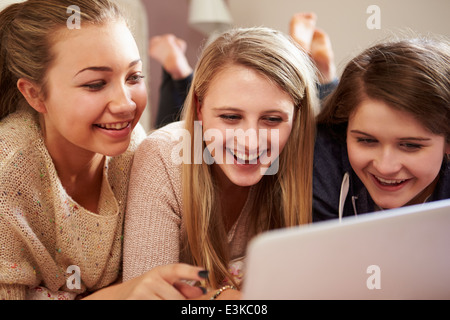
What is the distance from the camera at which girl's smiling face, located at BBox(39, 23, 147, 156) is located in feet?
Answer: 3.07

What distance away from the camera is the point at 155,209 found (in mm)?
1015

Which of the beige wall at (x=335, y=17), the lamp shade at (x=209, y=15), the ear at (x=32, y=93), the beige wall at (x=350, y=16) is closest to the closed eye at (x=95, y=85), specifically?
the ear at (x=32, y=93)

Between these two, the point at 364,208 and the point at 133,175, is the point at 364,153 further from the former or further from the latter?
the point at 133,175

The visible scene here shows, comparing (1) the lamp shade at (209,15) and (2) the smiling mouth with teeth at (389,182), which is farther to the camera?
(1) the lamp shade at (209,15)

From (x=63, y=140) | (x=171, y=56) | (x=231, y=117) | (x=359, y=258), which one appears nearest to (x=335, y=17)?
(x=171, y=56)

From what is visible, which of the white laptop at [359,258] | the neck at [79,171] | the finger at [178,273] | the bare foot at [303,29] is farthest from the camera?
the bare foot at [303,29]

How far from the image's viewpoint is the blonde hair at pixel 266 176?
98 centimetres

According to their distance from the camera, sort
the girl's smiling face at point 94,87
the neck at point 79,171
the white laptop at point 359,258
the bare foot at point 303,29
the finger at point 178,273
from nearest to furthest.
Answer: the white laptop at point 359,258 < the finger at point 178,273 < the girl's smiling face at point 94,87 < the neck at point 79,171 < the bare foot at point 303,29

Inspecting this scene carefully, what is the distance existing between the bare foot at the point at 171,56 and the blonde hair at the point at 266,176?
29.5 inches

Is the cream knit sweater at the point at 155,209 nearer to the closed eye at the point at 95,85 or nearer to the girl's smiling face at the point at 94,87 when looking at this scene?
the girl's smiling face at the point at 94,87

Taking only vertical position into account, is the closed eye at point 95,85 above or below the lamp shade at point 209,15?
below

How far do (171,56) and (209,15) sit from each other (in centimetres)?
59

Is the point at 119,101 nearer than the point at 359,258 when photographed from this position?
No

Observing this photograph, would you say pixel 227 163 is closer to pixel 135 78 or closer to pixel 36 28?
pixel 135 78
